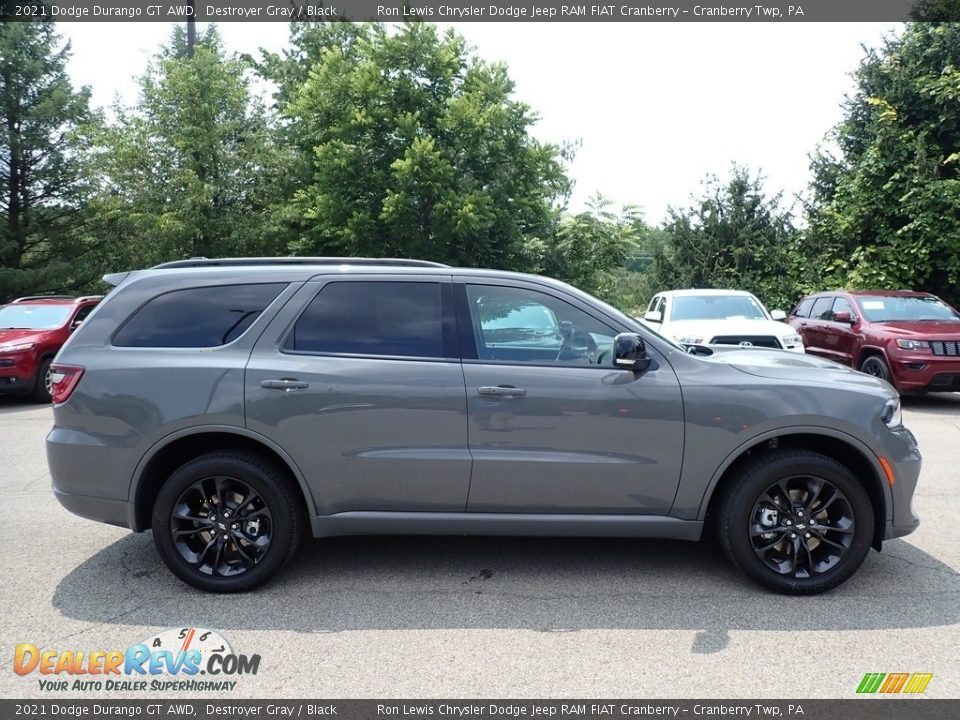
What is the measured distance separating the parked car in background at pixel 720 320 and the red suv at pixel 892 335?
132 cm

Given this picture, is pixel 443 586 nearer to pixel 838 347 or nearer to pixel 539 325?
pixel 539 325

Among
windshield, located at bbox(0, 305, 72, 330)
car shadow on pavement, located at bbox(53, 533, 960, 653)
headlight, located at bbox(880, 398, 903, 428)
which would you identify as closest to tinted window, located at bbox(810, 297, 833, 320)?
car shadow on pavement, located at bbox(53, 533, 960, 653)

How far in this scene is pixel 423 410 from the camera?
166 inches

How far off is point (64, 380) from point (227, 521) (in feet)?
4.02

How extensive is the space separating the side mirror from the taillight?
9.77 ft

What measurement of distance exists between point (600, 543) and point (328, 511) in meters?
1.88

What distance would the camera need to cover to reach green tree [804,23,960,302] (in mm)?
16875

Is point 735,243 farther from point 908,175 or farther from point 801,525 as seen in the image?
point 801,525

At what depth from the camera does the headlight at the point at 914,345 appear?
35.9 feet

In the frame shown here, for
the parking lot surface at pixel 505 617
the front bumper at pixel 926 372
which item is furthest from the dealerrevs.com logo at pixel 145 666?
the front bumper at pixel 926 372

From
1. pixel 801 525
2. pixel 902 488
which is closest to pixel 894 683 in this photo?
pixel 801 525

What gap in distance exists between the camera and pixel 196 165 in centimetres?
2175

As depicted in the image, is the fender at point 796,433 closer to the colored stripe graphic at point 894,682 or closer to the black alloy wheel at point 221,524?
the colored stripe graphic at point 894,682

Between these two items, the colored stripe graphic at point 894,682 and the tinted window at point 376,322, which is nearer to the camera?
the colored stripe graphic at point 894,682
